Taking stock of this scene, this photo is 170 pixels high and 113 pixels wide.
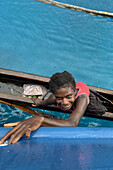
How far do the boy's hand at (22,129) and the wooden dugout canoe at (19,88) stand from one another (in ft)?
2.33

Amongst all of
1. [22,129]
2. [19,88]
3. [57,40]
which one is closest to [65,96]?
[22,129]

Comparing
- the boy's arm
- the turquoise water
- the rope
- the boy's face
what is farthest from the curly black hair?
the rope

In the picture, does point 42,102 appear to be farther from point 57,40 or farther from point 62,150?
point 57,40

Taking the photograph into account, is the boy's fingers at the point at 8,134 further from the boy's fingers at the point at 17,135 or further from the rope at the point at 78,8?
the rope at the point at 78,8

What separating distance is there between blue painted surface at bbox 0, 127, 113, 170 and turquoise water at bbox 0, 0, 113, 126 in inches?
92.3

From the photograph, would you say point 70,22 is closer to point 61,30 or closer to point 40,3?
point 61,30

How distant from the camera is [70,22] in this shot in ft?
14.8

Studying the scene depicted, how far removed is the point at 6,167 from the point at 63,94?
0.61 meters

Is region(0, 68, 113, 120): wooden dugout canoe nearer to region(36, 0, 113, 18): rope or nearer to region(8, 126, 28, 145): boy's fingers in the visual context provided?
region(8, 126, 28, 145): boy's fingers

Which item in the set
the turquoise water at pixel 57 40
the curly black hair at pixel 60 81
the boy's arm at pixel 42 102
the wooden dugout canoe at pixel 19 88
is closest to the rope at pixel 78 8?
the turquoise water at pixel 57 40

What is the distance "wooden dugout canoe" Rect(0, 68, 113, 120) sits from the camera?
67.8 inches

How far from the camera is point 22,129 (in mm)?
965

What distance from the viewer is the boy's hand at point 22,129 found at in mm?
906

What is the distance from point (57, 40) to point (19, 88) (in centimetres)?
234
